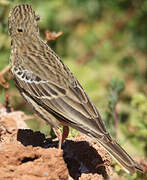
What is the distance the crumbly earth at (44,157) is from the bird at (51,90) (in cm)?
24

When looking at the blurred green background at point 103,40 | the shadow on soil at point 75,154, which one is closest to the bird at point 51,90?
the shadow on soil at point 75,154

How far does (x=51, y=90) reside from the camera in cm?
586

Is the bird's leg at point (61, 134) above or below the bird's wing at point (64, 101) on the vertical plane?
below

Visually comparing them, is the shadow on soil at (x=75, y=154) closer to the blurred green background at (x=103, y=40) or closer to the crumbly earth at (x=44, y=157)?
the crumbly earth at (x=44, y=157)

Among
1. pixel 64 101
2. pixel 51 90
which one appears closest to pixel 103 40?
pixel 51 90

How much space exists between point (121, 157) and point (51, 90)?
115 cm

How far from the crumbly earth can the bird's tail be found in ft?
0.94

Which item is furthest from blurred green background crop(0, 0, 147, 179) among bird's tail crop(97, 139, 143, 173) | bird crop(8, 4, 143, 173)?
bird's tail crop(97, 139, 143, 173)

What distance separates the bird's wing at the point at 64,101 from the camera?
5.43m

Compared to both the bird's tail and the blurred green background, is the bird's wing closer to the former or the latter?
the bird's tail

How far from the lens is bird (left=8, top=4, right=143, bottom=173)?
5.36 metres

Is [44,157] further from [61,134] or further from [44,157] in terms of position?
[61,134]

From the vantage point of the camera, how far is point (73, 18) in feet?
42.4

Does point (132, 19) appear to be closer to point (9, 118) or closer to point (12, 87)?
point (12, 87)
